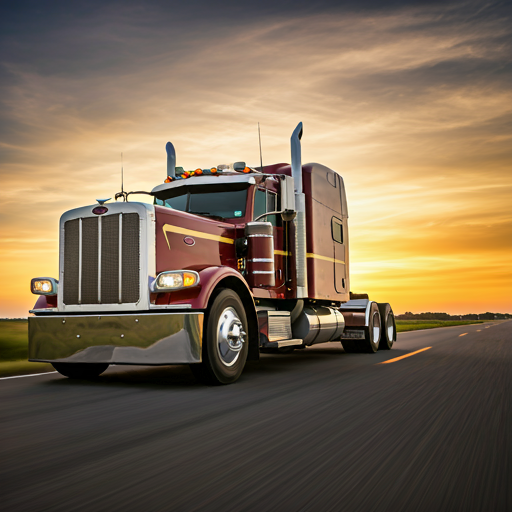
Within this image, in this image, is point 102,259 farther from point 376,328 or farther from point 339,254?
point 376,328

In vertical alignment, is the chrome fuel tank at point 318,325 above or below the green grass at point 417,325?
above

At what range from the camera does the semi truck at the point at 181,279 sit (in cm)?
722

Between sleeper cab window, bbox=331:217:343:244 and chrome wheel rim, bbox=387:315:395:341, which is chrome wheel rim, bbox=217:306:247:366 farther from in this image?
chrome wheel rim, bbox=387:315:395:341

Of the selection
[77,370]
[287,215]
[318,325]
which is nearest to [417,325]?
[318,325]

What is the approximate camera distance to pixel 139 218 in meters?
7.52

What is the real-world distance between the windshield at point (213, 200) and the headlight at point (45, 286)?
7.99 feet

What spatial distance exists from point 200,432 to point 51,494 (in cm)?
171

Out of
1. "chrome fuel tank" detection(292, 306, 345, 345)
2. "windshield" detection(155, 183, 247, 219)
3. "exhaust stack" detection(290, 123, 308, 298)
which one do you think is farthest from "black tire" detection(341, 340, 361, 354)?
"windshield" detection(155, 183, 247, 219)

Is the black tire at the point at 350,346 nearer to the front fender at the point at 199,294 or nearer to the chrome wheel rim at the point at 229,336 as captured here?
the chrome wheel rim at the point at 229,336

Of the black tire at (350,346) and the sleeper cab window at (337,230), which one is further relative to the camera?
the black tire at (350,346)

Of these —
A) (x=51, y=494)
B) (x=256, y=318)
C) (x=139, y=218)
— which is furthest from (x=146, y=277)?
(x=51, y=494)

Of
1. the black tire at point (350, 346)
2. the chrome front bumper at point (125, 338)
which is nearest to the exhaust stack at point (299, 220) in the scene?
the chrome front bumper at point (125, 338)

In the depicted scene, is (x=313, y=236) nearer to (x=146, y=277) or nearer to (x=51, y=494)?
(x=146, y=277)

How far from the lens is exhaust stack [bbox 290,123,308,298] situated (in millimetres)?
10617
